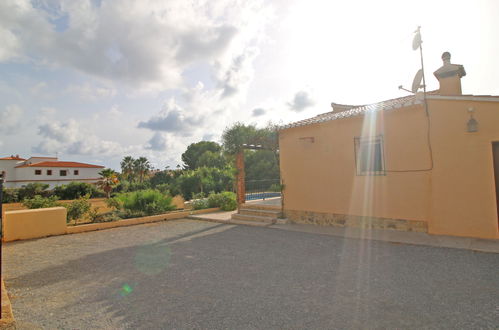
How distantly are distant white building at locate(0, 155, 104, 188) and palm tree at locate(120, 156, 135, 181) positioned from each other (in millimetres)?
12066

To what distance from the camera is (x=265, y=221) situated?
380 inches

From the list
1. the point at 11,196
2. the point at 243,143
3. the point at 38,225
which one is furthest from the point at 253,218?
the point at 11,196

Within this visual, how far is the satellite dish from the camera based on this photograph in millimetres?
7375

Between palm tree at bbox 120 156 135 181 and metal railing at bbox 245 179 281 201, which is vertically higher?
palm tree at bbox 120 156 135 181

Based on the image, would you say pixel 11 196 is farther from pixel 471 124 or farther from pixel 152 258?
pixel 471 124

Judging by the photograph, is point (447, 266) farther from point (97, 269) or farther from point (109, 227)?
point (109, 227)

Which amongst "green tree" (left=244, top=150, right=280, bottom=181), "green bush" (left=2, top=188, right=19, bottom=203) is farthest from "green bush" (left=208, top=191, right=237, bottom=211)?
"green bush" (left=2, top=188, right=19, bottom=203)

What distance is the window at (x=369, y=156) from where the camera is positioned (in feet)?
24.9

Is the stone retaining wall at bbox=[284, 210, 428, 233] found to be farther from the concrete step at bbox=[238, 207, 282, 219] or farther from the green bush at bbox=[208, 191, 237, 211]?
the green bush at bbox=[208, 191, 237, 211]

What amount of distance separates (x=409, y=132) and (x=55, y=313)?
322 inches

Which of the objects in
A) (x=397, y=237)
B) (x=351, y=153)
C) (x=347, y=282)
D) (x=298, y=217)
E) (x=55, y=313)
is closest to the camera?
(x=55, y=313)

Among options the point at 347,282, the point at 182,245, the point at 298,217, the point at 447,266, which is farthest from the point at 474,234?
the point at 182,245

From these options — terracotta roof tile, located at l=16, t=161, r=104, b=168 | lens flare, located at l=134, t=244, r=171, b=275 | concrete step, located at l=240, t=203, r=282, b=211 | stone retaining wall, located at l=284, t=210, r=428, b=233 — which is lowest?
lens flare, located at l=134, t=244, r=171, b=275

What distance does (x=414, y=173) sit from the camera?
6.88 m
